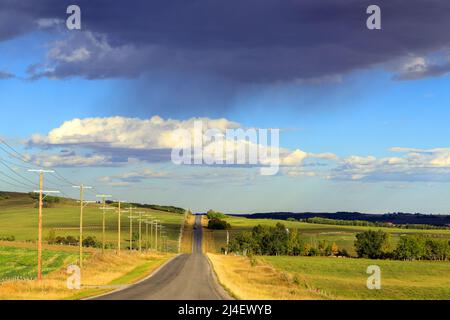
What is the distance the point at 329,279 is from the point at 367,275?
2188 cm

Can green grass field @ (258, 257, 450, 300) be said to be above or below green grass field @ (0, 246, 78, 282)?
below

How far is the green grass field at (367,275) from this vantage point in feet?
277

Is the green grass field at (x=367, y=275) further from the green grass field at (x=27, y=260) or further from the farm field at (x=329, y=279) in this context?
the green grass field at (x=27, y=260)

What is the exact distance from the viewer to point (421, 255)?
639 ft

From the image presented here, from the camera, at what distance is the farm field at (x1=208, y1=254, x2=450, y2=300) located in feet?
180

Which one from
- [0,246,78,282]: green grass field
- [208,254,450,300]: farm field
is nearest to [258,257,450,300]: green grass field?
[208,254,450,300]: farm field

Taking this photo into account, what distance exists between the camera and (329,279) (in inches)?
4326

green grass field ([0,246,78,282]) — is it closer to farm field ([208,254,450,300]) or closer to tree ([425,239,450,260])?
farm field ([208,254,450,300])

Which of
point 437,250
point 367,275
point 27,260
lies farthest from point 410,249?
point 27,260

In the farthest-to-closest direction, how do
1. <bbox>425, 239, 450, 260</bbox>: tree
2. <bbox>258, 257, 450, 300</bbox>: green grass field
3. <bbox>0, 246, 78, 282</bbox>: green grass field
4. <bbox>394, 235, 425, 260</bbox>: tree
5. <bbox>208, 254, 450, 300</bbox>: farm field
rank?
<bbox>425, 239, 450, 260</bbox>: tree < <bbox>394, 235, 425, 260</bbox>: tree < <bbox>0, 246, 78, 282</bbox>: green grass field < <bbox>258, 257, 450, 300</bbox>: green grass field < <bbox>208, 254, 450, 300</bbox>: farm field

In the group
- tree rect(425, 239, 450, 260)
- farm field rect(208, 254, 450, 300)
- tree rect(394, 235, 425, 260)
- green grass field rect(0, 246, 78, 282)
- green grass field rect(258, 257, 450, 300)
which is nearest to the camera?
farm field rect(208, 254, 450, 300)

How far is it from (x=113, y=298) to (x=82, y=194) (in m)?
42.4
